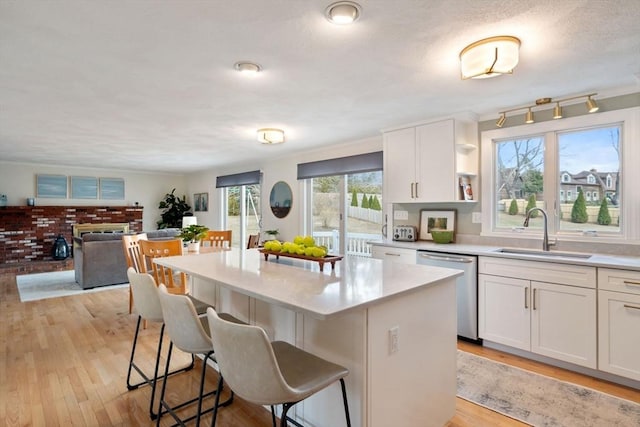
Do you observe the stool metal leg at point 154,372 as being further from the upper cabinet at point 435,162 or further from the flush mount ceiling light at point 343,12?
the upper cabinet at point 435,162

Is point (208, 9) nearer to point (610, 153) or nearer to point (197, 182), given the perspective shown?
point (610, 153)

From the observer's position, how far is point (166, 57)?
220 cm

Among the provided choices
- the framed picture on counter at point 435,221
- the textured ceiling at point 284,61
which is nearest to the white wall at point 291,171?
the textured ceiling at point 284,61

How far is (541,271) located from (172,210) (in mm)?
8482

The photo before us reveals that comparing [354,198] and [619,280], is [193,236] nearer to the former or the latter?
[354,198]

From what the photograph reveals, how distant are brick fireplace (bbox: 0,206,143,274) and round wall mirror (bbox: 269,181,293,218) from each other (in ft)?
14.5

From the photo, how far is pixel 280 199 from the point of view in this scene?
629cm

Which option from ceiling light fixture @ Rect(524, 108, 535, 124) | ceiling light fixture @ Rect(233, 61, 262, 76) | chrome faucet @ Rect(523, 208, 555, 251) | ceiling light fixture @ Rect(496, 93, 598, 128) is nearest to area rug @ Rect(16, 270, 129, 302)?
ceiling light fixture @ Rect(233, 61, 262, 76)

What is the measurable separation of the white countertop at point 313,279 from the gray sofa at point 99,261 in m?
3.56

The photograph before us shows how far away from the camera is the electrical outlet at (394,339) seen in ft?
5.09

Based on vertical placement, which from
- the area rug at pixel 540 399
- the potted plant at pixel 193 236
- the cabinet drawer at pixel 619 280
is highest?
the potted plant at pixel 193 236

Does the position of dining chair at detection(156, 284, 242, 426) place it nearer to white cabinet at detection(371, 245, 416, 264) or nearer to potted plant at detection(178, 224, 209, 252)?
potted plant at detection(178, 224, 209, 252)

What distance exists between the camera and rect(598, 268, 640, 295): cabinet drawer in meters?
2.31

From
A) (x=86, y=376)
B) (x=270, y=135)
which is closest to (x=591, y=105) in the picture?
(x=270, y=135)
